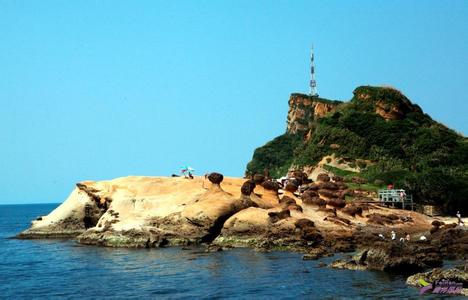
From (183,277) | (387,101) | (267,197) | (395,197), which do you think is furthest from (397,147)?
(183,277)

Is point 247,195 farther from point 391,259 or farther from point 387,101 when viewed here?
point 387,101

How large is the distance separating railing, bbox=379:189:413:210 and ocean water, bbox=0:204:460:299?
30275 mm

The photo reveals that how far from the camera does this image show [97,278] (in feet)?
131

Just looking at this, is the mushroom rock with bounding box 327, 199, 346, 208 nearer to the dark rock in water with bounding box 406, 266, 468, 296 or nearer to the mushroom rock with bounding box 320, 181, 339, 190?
the mushroom rock with bounding box 320, 181, 339, 190

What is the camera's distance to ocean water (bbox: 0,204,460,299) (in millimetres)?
32781

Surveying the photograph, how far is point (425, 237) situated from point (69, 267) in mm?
32977

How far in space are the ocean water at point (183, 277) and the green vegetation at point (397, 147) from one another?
35840 mm

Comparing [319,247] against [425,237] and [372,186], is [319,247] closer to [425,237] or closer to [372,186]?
[425,237]

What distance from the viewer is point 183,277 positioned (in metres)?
38.4

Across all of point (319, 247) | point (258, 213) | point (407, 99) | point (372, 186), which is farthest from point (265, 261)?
point (407, 99)

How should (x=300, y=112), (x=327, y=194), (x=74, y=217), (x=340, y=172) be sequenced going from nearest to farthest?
(x=327, y=194), (x=74, y=217), (x=340, y=172), (x=300, y=112)

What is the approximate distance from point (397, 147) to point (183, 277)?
64917 mm

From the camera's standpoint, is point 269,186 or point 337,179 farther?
point 337,179

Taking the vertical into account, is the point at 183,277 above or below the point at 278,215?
below
